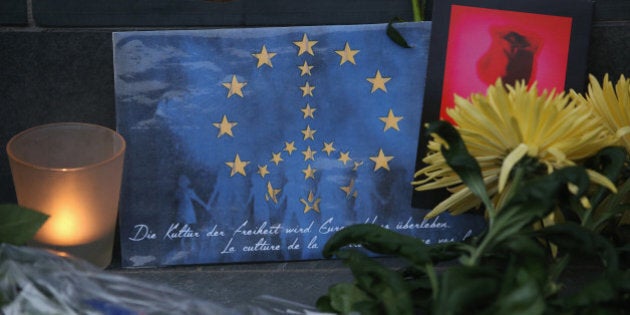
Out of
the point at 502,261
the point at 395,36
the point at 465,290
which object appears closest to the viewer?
the point at 465,290

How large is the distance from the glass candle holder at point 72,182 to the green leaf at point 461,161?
0.86 feet

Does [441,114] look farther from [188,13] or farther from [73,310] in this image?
[73,310]


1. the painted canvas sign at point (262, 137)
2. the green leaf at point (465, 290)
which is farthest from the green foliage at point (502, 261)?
the painted canvas sign at point (262, 137)

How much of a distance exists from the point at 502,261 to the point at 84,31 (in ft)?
1.31

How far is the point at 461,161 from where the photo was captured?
1.83 ft

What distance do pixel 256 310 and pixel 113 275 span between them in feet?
0.32

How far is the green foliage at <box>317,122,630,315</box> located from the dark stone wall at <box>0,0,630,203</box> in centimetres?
22

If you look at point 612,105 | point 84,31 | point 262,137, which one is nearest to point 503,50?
point 612,105

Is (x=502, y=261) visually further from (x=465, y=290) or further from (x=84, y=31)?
(x=84, y=31)

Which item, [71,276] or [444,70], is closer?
[71,276]

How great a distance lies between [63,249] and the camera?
67cm

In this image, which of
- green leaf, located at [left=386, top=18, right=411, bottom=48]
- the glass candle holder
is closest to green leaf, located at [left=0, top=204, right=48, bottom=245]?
the glass candle holder

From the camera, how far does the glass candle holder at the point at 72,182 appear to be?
645 millimetres

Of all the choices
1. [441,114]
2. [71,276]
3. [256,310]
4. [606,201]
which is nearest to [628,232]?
[606,201]
